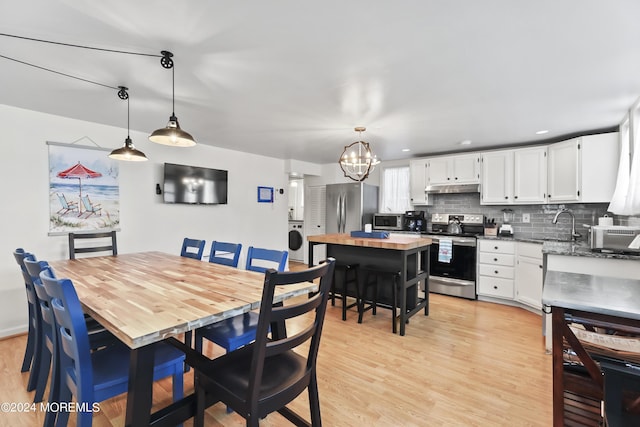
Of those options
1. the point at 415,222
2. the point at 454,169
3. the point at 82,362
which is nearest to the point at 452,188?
the point at 454,169

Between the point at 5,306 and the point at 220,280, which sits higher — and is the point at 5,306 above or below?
below

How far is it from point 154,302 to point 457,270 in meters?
4.04

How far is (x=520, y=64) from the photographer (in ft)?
6.60

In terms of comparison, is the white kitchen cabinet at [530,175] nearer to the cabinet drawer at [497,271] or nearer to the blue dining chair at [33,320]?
the cabinet drawer at [497,271]

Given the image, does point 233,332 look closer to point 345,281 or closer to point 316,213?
point 345,281

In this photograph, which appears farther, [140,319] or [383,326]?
[383,326]

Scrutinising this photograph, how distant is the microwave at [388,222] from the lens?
541 centimetres

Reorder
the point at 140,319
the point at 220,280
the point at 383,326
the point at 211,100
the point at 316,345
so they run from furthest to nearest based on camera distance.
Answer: the point at 383,326 < the point at 211,100 < the point at 220,280 < the point at 316,345 < the point at 140,319

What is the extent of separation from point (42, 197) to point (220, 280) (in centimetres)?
265

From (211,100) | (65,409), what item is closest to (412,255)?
(211,100)

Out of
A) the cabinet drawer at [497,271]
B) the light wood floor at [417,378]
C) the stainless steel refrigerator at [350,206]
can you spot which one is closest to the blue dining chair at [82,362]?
the light wood floor at [417,378]

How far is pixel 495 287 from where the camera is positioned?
13.3 feet

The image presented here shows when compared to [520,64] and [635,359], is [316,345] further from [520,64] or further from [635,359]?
[520,64]

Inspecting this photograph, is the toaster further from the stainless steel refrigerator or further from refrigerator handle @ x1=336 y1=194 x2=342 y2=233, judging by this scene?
refrigerator handle @ x1=336 y1=194 x2=342 y2=233
